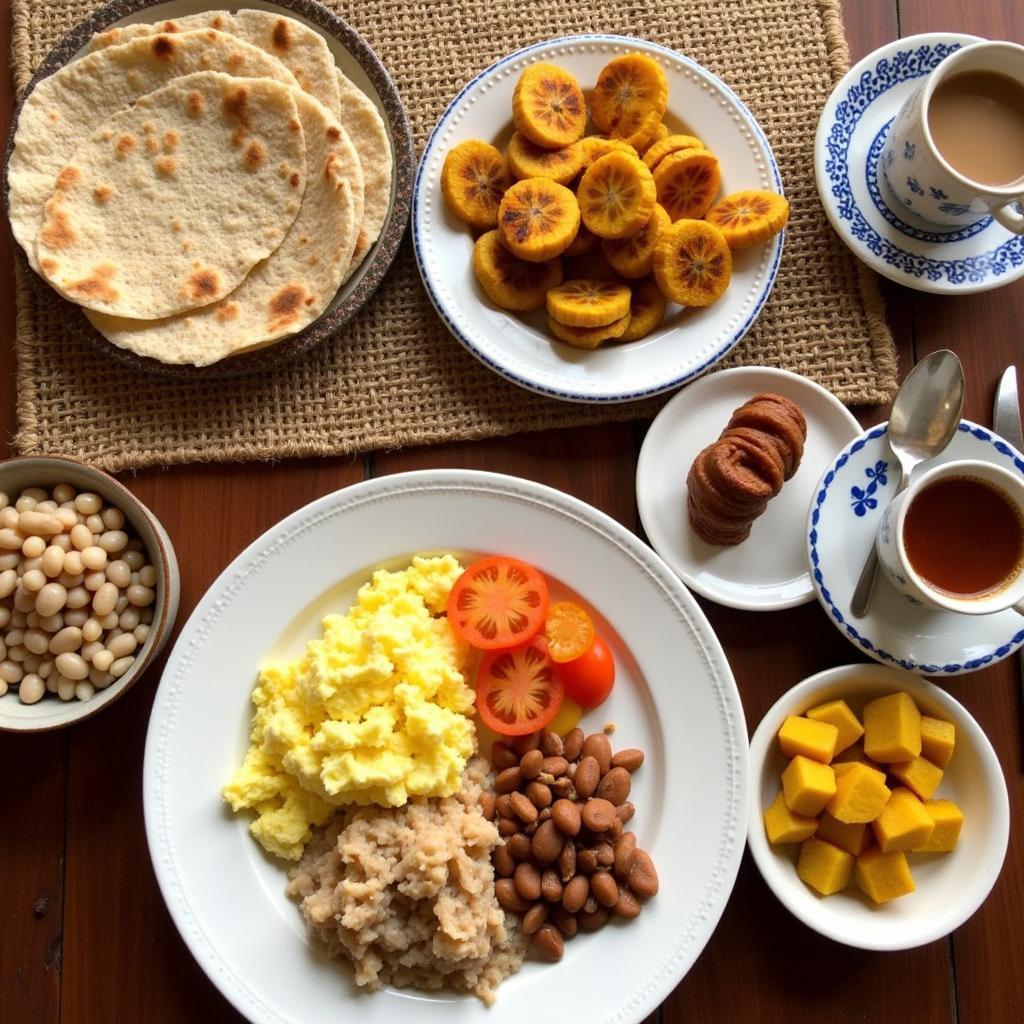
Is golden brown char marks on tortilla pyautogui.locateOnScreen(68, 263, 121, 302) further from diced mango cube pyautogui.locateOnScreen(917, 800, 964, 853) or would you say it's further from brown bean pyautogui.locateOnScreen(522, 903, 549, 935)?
diced mango cube pyautogui.locateOnScreen(917, 800, 964, 853)

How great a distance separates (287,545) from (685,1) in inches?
59.0

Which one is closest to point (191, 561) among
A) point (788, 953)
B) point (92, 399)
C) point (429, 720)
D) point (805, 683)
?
point (92, 399)

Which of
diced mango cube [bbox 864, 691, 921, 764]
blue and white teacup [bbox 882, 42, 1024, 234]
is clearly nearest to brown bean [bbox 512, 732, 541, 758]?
diced mango cube [bbox 864, 691, 921, 764]

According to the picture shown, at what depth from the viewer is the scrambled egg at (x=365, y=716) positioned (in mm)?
1700

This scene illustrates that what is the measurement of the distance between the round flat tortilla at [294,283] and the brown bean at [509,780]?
976 mm

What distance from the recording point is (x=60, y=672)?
1782 millimetres

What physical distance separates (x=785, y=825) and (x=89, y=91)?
205 cm

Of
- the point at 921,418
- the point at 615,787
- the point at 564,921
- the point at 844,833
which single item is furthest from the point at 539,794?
the point at 921,418

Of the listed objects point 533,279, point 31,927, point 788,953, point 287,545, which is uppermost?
point 533,279

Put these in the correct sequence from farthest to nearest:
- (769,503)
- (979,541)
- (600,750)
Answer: (769,503) → (600,750) → (979,541)

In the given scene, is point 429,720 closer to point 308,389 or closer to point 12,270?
point 308,389

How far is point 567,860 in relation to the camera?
173 centimetres

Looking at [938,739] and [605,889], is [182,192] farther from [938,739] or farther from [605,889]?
[938,739]

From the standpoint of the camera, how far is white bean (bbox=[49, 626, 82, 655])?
1762 millimetres
